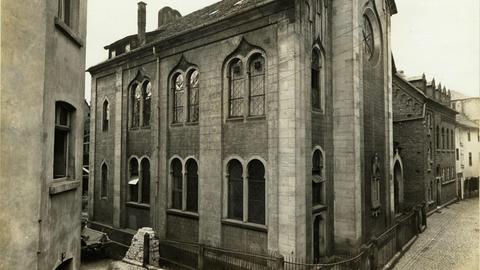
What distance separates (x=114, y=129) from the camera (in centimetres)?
1973

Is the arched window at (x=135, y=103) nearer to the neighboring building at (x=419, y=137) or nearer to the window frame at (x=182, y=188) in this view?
the window frame at (x=182, y=188)

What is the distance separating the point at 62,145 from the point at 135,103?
12.1 meters

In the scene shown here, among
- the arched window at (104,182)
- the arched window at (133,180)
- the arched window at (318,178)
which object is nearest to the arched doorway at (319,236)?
the arched window at (318,178)

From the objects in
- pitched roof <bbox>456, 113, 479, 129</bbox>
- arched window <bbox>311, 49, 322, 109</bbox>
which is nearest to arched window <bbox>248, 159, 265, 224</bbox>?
arched window <bbox>311, 49, 322, 109</bbox>

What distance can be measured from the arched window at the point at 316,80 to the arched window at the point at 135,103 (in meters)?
10.5

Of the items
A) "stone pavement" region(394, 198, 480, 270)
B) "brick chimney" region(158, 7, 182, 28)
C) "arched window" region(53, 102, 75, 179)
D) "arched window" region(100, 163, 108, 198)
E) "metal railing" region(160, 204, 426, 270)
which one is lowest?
"stone pavement" region(394, 198, 480, 270)

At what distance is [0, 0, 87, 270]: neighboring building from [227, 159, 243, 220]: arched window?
7619mm

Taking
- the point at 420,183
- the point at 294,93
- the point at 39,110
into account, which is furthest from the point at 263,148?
the point at 420,183

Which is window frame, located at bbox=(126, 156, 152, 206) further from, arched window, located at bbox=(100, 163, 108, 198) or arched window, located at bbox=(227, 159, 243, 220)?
arched window, located at bbox=(227, 159, 243, 220)

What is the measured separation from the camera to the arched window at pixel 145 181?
57.4 feet

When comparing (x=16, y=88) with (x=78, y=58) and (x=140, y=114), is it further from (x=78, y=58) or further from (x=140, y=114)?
(x=140, y=114)

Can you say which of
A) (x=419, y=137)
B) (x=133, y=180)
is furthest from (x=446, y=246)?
(x=133, y=180)

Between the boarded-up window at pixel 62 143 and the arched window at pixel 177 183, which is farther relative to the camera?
the arched window at pixel 177 183

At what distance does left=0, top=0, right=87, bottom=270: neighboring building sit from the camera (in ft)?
15.4
